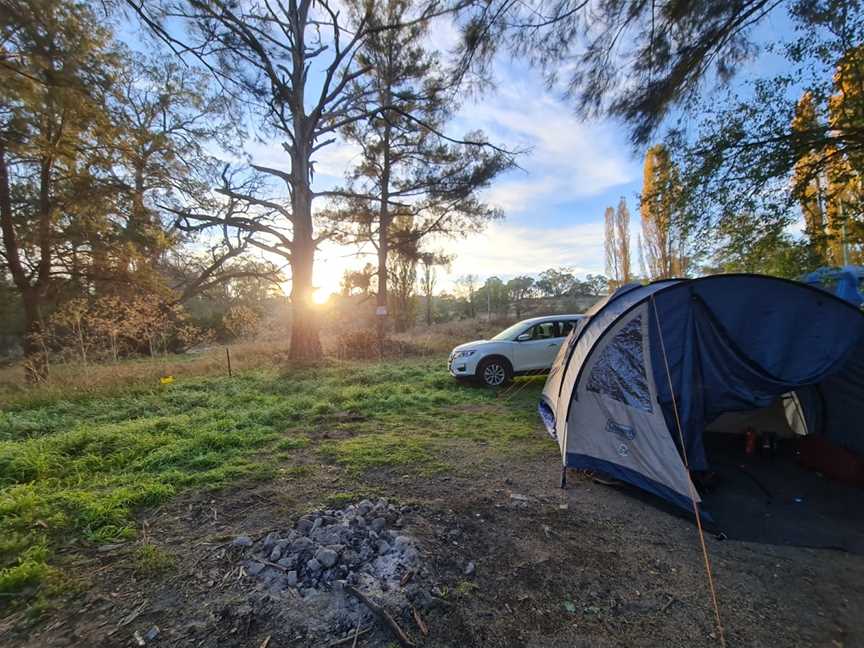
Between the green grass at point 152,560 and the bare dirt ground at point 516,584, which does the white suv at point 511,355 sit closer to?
the bare dirt ground at point 516,584

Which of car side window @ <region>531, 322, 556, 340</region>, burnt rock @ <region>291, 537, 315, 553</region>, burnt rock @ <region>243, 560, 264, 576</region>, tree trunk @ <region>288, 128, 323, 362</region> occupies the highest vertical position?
tree trunk @ <region>288, 128, 323, 362</region>

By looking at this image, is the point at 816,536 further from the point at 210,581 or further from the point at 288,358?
the point at 288,358

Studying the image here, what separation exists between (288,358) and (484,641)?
36.7ft

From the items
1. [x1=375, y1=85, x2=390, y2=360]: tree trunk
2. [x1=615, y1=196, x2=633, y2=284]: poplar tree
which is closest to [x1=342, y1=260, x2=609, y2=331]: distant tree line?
[x1=615, y1=196, x2=633, y2=284]: poplar tree

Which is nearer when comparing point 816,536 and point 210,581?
point 210,581

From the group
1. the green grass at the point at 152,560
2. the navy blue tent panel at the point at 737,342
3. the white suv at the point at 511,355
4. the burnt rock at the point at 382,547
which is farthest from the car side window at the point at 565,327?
the green grass at the point at 152,560

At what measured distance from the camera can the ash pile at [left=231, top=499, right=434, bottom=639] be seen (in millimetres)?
2002

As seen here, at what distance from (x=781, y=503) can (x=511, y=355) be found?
5046 millimetres

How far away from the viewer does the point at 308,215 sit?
1160cm

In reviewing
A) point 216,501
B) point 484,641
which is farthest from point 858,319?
point 216,501

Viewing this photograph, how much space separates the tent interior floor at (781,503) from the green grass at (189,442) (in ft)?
6.14

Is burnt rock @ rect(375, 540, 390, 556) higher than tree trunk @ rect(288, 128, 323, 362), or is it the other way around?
tree trunk @ rect(288, 128, 323, 362)

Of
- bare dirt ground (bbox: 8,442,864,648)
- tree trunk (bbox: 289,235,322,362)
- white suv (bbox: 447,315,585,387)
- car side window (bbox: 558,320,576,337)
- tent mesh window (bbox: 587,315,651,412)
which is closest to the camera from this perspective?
bare dirt ground (bbox: 8,442,864,648)

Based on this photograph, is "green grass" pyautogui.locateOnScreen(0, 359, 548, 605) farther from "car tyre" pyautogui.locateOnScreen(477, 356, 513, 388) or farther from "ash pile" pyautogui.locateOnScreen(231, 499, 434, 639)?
"ash pile" pyautogui.locateOnScreen(231, 499, 434, 639)
